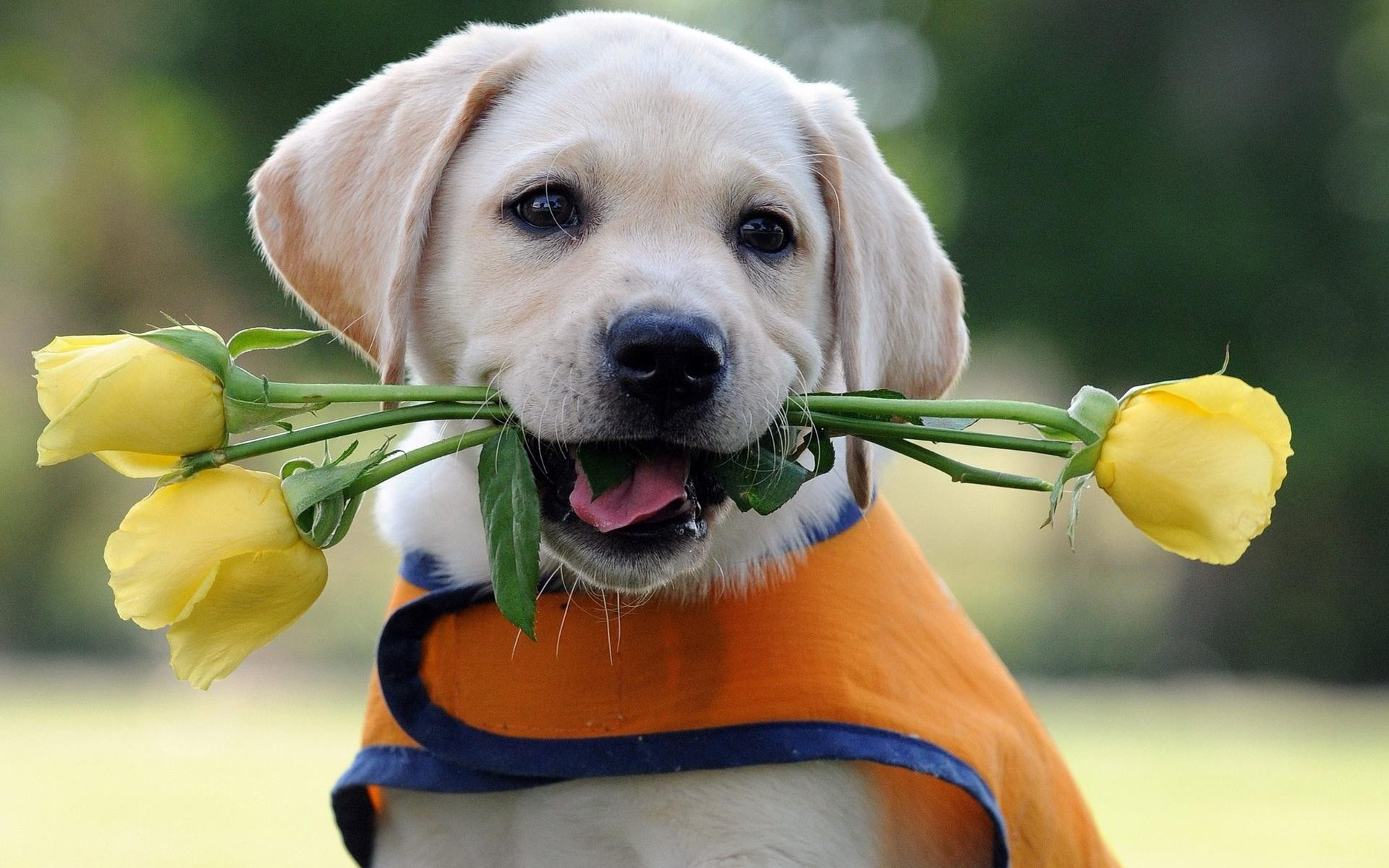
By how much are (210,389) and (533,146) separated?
1.13 meters

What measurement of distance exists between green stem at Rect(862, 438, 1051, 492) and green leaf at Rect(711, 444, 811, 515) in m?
0.22

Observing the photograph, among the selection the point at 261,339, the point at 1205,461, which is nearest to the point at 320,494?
the point at 261,339

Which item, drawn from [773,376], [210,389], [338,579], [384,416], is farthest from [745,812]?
[338,579]

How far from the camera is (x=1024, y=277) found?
16.7 metres

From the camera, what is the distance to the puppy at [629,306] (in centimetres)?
287

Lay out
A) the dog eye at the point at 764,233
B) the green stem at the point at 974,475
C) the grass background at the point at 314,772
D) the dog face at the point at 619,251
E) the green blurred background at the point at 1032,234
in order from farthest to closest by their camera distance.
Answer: the green blurred background at the point at 1032,234 → the grass background at the point at 314,772 → the dog eye at the point at 764,233 → the dog face at the point at 619,251 → the green stem at the point at 974,475

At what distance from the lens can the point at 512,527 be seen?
2465 mm

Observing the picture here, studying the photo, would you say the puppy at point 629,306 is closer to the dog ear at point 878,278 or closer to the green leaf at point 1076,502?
the dog ear at point 878,278

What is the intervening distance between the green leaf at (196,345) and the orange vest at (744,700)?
1040 millimetres

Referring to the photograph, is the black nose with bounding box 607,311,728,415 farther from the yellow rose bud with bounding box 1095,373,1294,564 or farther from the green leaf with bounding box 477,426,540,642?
the yellow rose bud with bounding box 1095,373,1294,564

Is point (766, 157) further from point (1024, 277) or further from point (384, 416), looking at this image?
point (1024, 277)

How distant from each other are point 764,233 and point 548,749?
48.6 inches

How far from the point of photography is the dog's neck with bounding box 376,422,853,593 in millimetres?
3258

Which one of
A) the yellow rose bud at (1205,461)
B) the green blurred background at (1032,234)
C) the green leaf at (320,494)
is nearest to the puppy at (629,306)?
the green leaf at (320,494)
